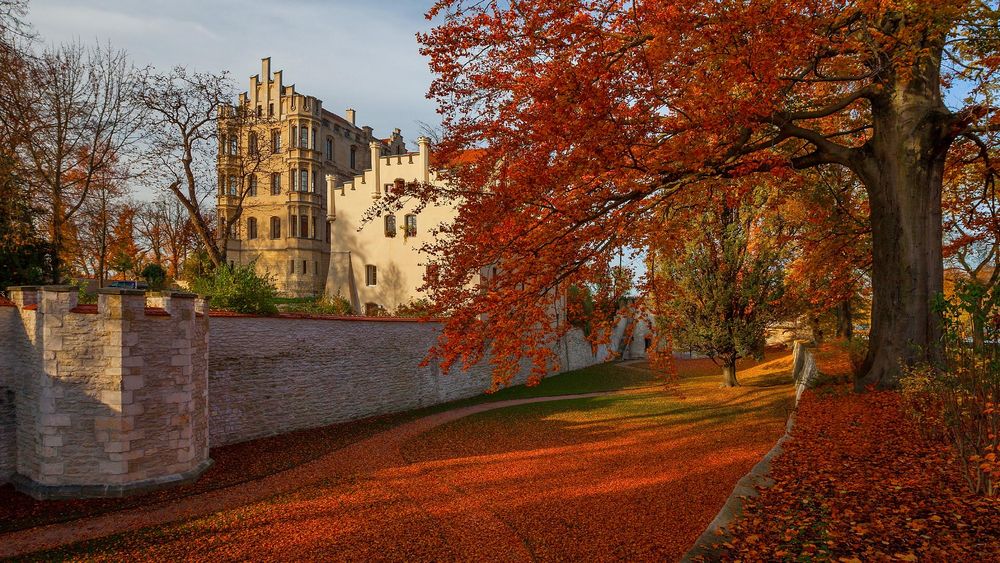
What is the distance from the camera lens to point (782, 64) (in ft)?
29.0

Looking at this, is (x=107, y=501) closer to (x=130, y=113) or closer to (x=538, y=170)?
(x=538, y=170)

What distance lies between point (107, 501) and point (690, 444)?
11733 millimetres

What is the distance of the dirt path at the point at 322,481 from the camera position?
8.16 m

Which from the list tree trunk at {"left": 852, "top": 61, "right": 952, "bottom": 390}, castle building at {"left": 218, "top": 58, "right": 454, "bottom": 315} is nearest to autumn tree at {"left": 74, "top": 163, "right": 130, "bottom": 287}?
castle building at {"left": 218, "top": 58, "right": 454, "bottom": 315}

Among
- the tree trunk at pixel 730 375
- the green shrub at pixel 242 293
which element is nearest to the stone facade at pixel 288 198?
the green shrub at pixel 242 293

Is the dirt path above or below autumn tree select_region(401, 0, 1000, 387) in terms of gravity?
below

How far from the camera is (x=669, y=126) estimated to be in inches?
380

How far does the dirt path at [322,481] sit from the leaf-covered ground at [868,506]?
3.31 m

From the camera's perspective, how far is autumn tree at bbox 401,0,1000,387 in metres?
8.59

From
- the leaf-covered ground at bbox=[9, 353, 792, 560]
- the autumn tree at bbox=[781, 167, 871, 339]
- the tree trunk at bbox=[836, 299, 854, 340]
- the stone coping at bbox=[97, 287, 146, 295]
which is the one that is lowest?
the leaf-covered ground at bbox=[9, 353, 792, 560]

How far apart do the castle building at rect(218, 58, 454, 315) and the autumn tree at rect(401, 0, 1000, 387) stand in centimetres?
2343

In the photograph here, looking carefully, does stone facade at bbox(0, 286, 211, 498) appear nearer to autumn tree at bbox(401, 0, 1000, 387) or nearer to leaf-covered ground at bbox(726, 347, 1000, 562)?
autumn tree at bbox(401, 0, 1000, 387)

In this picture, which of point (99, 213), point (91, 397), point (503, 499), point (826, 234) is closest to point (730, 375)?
point (826, 234)

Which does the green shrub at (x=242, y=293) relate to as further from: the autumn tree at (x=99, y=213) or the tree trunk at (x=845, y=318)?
the tree trunk at (x=845, y=318)
